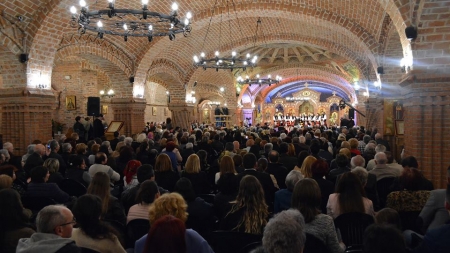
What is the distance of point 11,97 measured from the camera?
10680 millimetres

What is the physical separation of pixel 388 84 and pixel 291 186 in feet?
28.7

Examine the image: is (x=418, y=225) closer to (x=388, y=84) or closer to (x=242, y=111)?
(x=388, y=84)

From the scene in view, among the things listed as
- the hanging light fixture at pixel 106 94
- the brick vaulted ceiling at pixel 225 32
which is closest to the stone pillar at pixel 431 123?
the brick vaulted ceiling at pixel 225 32

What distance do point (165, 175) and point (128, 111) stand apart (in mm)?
10542

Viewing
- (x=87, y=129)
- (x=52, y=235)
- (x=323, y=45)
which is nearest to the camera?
(x=52, y=235)

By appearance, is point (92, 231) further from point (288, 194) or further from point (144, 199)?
point (288, 194)

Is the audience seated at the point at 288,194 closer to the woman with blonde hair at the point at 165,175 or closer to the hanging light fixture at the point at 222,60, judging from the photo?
the woman with blonde hair at the point at 165,175

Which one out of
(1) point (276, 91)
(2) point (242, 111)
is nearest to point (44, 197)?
(2) point (242, 111)

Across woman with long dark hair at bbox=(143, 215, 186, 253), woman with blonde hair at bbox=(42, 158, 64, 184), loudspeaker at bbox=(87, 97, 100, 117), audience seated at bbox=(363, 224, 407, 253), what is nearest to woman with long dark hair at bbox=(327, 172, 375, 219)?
audience seated at bbox=(363, 224, 407, 253)

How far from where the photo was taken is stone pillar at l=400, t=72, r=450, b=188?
6695 mm

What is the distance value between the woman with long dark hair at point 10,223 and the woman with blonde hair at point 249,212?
1.85 metres

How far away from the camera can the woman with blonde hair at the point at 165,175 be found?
597 centimetres

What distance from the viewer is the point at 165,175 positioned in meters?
6.01

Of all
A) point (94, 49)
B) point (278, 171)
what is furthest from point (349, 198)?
point (94, 49)
